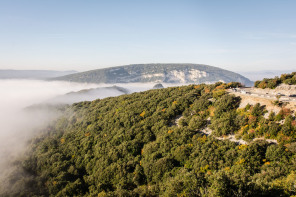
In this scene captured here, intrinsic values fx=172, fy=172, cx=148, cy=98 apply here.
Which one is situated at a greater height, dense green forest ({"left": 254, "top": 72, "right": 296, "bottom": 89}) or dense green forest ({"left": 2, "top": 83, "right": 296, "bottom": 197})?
dense green forest ({"left": 254, "top": 72, "right": 296, "bottom": 89})

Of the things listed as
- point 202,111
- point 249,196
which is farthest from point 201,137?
point 249,196

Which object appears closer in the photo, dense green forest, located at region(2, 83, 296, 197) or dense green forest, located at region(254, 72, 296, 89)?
dense green forest, located at region(2, 83, 296, 197)

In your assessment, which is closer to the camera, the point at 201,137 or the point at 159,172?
the point at 159,172

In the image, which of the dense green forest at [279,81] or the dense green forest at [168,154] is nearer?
the dense green forest at [168,154]

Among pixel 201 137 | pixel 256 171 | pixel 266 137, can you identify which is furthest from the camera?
pixel 201 137

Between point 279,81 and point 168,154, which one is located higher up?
point 279,81

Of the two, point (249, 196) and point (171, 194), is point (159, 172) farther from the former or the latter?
point (249, 196)

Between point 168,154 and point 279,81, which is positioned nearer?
point 168,154

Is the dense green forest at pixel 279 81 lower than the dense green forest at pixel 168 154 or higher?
higher
